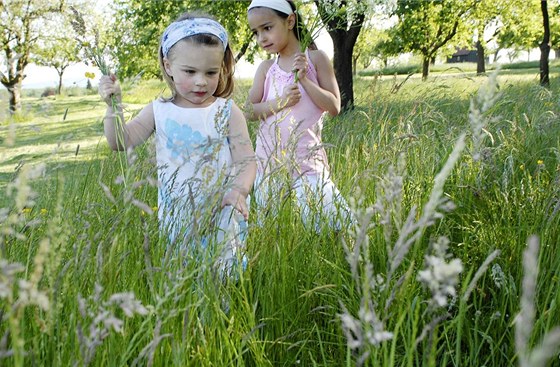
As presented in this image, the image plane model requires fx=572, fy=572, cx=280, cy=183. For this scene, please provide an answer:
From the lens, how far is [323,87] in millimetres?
3752

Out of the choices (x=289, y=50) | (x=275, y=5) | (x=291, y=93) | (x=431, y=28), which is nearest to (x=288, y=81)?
(x=289, y=50)

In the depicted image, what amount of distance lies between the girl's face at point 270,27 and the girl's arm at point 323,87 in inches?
10.9

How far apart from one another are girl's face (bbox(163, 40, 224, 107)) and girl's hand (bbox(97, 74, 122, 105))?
0.44 metres

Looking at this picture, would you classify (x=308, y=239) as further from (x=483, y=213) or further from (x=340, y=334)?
(x=483, y=213)

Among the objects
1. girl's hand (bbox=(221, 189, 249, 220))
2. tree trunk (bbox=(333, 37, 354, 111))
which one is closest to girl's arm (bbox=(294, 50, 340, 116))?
girl's hand (bbox=(221, 189, 249, 220))

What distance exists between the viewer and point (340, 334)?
1673 millimetres

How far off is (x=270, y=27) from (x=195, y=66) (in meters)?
1.09

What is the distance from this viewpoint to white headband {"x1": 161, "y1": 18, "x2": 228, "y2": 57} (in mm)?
2555

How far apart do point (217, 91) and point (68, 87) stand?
3.61ft

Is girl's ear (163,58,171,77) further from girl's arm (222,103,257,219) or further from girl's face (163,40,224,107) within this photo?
girl's arm (222,103,257,219)

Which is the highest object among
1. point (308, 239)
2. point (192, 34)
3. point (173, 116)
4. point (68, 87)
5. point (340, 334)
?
point (192, 34)

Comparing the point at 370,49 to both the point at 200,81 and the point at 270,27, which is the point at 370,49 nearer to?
the point at 270,27

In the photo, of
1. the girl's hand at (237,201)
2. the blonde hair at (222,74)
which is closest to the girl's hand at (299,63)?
the blonde hair at (222,74)

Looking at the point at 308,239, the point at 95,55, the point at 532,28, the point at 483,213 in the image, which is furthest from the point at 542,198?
the point at 532,28
